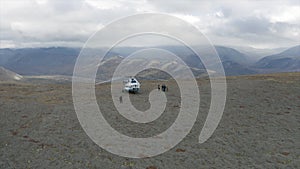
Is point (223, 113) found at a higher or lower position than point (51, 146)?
higher

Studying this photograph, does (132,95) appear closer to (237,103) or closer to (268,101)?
(237,103)

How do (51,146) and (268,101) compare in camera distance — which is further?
(268,101)

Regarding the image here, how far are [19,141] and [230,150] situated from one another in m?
26.6

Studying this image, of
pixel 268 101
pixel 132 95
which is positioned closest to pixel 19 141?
pixel 132 95

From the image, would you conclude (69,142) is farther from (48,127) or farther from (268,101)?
(268,101)

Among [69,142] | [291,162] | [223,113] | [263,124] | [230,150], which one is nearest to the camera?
[291,162]

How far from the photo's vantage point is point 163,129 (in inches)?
1633

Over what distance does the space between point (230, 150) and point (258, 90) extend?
3335cm

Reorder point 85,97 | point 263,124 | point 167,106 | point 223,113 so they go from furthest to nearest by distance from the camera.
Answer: point 85,97
point 167,106
point 223,113
point 263,124

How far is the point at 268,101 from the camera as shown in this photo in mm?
54812

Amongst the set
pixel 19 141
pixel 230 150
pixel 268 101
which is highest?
pixel 268 101

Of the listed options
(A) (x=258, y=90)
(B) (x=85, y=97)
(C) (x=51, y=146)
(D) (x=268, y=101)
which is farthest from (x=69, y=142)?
(A) (x=258, y=90)

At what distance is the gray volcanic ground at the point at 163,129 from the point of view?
31.1 metres

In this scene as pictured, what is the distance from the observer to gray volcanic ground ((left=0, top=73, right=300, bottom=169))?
31078mm
